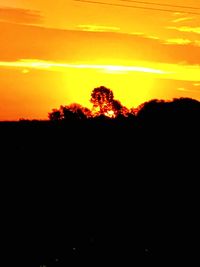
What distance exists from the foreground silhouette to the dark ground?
3cm

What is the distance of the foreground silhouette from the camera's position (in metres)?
15.4

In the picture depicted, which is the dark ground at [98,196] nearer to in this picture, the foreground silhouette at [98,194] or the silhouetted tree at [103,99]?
the foreground silhouette at [98,194]

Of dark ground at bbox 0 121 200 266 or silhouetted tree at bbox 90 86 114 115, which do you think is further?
silhouetted tree at bbox 90 86 114 115

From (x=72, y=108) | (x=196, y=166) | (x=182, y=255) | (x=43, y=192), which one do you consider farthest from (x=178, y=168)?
(x=72, y=108)

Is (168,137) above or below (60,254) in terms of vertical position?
above

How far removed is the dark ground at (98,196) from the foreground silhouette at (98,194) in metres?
0.03

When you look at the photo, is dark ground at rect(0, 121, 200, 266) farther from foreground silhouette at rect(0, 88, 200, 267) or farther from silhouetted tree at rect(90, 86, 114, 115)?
silhouetted tree at rect(90, 86, 114, 115)

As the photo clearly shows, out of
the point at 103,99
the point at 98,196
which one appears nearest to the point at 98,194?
the point at 98,196

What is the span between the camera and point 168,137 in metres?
26.7

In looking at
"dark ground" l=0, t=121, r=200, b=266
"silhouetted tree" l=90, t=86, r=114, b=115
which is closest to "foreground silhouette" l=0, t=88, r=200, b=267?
"dark ground" l=0, t=121, r=200, b=266

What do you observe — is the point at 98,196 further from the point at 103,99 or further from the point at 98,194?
the point at 103,99

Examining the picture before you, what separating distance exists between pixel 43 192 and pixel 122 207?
2476 millimetres

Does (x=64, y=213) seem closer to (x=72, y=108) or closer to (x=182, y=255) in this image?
(x=182, y=255)

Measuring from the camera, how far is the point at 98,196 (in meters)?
19.4
